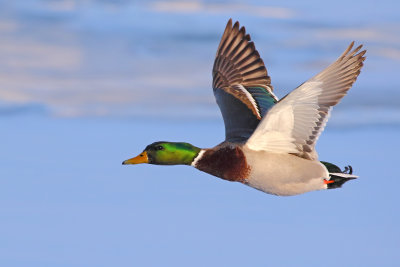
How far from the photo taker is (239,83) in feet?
53.3

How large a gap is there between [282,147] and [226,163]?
0.95 meters

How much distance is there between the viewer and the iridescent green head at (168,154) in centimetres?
1382

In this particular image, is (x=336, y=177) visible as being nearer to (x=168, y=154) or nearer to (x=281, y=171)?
(x=281, y=171)

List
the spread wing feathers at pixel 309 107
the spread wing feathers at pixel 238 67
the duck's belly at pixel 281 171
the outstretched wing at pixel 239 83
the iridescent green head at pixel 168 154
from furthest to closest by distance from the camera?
the spread wing feathers at pixel 238 67, the outstretched wing at pixel 239 83, the iridescent green head at pixel 168 154, the duck's belly at pixel 281 171, the spread wing feathers at pixel 309 107

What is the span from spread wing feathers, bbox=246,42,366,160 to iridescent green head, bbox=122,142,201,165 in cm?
119

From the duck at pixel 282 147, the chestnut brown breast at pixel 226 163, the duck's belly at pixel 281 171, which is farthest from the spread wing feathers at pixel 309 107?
the chestnut brown breast at pixel 226 163

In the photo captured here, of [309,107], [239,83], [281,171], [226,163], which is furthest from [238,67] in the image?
[309,107]

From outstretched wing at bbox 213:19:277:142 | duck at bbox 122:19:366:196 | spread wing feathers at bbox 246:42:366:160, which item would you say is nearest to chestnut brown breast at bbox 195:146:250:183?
duck at bbox 122:19:366:196

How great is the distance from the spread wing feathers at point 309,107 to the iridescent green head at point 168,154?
119cm

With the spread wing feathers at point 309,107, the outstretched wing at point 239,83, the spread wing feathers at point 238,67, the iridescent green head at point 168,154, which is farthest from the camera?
the spread wing feathers at point 238,67

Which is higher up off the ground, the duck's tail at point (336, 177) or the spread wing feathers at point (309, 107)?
the spread wing feathers at point (309, 107)

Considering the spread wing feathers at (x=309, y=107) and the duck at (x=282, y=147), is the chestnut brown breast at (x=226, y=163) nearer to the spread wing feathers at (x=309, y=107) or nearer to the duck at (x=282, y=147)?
the duck at (x=282, y=147)

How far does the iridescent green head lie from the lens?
1382 cm

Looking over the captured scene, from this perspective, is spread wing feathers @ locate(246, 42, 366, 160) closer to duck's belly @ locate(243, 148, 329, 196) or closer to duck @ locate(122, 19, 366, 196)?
duck @ locate(122, 19, 366, 196)
